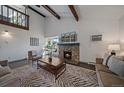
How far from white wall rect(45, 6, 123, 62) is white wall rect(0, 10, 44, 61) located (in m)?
0.59

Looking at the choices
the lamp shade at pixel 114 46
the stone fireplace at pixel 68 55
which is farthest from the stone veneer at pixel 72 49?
the lamp shade at pixel 114 46

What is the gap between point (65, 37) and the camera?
3.69 metres

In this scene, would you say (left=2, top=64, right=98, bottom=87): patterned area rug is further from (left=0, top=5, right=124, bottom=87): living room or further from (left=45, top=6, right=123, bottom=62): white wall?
(left=45, top=6, right=123, bottom=62): white wall

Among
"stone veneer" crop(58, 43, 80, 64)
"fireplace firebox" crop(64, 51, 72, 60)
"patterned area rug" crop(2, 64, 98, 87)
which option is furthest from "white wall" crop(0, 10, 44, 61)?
"patterned area rug" crop(2, 64, 98, 87)

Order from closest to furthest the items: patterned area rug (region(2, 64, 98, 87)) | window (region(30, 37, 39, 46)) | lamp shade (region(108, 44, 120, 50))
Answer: patterned area rug (region(2, 64, 98, 87)) → lamp shade (region(108, 44, 120, 50)) → window (region(30, 37, 39, 46))

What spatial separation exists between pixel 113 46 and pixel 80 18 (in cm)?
176

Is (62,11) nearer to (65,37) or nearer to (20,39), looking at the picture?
(65,37)

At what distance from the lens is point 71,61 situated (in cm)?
443

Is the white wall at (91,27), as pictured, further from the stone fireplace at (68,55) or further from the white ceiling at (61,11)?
the stone fireplace at (68,55)

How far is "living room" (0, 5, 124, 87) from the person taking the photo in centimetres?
342

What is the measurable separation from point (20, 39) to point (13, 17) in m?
1.04

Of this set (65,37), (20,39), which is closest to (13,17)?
(20,39)

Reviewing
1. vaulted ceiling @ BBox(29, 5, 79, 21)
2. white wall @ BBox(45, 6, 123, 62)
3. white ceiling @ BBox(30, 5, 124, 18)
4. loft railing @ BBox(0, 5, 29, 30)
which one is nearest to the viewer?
white ceiling @ BBox(30, 5, 124, 18)

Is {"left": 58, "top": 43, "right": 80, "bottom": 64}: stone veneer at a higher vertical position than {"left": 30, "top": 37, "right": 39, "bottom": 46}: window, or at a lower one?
lower
